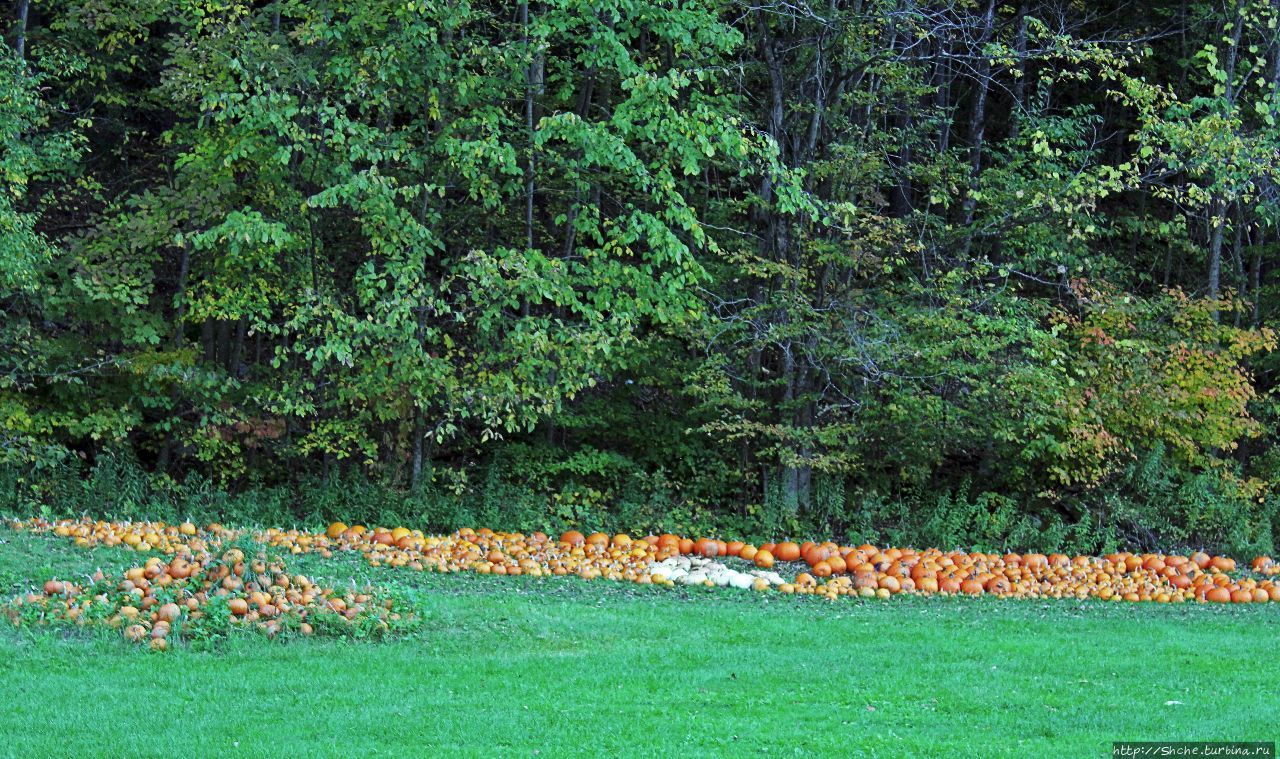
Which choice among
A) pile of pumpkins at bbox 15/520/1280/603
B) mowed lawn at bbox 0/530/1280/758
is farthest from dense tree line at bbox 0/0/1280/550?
mowed lawn at bbox 0/530/1280/758

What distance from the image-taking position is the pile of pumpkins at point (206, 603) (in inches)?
251

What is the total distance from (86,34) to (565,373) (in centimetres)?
561

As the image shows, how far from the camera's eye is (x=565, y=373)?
10234mm

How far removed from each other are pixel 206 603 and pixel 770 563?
4.40 meters

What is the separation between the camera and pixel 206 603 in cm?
656

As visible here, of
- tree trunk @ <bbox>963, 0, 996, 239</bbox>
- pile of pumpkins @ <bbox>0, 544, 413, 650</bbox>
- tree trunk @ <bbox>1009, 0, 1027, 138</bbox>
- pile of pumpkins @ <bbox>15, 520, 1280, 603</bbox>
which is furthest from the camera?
tree trunk @ <bbox>1009, 0, 1027, 138</bbox>

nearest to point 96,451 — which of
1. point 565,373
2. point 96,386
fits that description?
point 96,386

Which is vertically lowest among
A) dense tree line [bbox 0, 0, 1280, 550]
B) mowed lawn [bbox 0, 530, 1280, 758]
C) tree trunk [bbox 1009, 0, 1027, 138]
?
mowed lawn [bbox 0, 530, 1280, 758]

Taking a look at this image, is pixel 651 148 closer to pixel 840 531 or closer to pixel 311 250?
pixel 311 250

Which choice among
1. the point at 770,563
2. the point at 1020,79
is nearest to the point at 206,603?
the point at 770,563

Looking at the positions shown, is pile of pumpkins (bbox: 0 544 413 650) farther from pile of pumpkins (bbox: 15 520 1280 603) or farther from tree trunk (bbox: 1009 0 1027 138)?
tree trunk (bbox: 1009 0 1027 138)

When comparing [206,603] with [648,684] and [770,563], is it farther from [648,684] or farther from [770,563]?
[770,563]

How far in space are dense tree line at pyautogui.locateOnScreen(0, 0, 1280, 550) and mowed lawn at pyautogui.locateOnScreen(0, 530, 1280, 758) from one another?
2.88 m

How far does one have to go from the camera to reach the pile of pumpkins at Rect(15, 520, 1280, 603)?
8.90 metres
